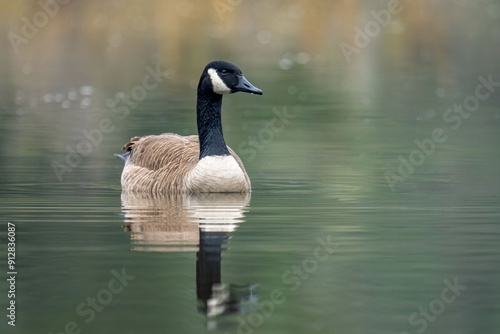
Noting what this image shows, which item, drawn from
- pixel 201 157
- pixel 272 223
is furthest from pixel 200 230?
pixel 201 157

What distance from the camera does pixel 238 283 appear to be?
8883mm

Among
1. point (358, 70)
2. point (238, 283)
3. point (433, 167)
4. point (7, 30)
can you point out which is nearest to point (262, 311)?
point (238, 283)

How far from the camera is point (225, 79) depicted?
1505 cm

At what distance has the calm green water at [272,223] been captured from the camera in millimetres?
8211

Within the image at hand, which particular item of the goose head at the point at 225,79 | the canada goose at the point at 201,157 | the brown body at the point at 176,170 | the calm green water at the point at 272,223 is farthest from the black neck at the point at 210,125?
the calm green water at the point at 272,223

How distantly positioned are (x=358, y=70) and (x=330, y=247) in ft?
84.1

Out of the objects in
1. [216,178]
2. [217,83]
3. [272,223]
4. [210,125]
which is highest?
[217,83]

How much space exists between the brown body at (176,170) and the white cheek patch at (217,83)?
80 centimetres

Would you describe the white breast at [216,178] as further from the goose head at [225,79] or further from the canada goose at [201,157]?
the goose head at [225,79]

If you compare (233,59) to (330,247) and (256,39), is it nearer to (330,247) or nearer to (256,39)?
(256,39)

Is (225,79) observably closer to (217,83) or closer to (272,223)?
(217,83)

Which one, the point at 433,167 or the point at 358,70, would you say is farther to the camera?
the point at 358,70

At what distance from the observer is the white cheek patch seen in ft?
49.5

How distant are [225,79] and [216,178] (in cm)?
153
